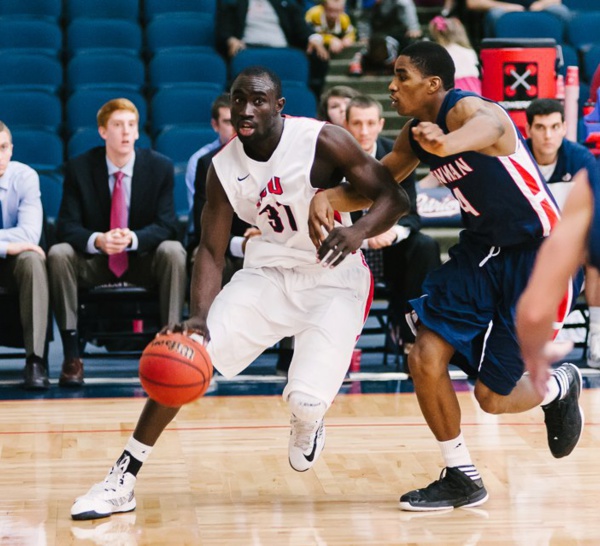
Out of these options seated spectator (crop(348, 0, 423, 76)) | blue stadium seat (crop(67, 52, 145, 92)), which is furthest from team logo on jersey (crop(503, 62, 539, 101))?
blue stadium seat (crop(67, 52, 145, 92))

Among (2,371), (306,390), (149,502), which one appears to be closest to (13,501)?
(149,502)

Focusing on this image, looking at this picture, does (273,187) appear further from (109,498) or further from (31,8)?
(31,8)

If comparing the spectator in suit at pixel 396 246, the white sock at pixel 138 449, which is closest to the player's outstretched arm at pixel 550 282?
the white sock at pixel 138 449

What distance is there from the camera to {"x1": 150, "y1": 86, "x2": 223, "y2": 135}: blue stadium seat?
853cm

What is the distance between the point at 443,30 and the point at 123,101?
9.92 feet

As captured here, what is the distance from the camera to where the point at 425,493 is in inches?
163

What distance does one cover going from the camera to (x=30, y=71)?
349 inches

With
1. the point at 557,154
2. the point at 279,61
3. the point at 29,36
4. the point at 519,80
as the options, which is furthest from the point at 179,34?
the point at 557,154

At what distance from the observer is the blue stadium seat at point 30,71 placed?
8.84m

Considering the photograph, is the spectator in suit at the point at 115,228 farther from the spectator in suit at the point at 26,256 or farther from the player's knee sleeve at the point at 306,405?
the player's knee sleeve at the point at 306,405

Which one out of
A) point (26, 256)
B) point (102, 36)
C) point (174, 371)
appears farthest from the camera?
point (102, 36)

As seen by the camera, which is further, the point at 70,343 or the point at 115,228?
the point at 115,228

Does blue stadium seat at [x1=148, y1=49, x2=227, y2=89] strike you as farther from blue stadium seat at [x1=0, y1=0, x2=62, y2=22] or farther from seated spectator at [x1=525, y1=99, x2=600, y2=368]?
seated spectator at [x1=525, y1=99, x2=600, y2=368]

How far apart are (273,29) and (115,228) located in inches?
126
